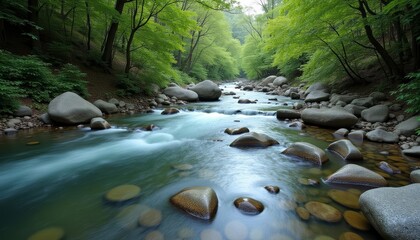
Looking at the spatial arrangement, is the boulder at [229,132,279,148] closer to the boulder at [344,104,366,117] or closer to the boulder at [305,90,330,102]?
the boulder at [344,104,366,117]

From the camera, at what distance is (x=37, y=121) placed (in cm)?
580

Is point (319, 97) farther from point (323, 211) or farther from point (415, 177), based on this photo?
point (323, 211)

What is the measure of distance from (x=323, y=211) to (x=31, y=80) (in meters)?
7.55

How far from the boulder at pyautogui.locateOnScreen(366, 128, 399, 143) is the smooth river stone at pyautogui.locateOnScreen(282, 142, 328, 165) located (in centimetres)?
181

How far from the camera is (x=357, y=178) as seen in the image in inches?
116

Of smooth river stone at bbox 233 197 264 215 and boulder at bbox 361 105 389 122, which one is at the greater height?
boulder at bbox 361 105 389 122

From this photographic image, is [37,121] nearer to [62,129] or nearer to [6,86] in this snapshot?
[62,129]

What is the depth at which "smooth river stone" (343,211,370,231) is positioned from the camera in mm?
2137

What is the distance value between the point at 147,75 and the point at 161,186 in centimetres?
800

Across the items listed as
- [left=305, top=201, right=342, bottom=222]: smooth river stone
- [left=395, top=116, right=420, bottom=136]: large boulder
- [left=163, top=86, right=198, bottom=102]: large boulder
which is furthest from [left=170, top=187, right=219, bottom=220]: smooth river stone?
[left=163, top=86, right=198, bottom=102]: large boulder

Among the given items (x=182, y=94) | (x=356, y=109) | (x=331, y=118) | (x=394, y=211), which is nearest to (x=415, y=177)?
(x=394, y=211)

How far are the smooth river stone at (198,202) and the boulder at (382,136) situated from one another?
4.05 meters

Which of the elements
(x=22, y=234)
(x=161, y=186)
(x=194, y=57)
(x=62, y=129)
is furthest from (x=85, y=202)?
(x=194, y=57)

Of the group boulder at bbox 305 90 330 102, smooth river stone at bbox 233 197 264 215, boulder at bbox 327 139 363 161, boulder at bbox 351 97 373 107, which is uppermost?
boulder at bbox 305 90 330 102
